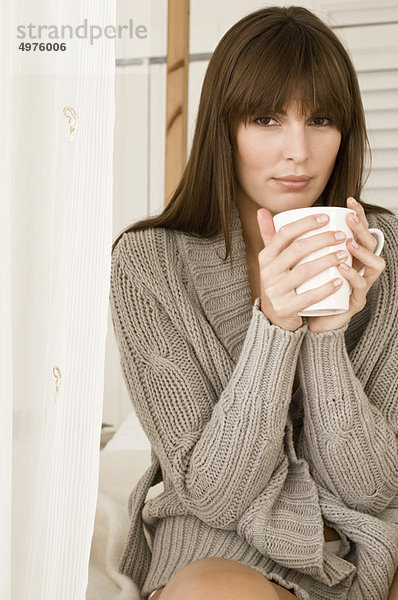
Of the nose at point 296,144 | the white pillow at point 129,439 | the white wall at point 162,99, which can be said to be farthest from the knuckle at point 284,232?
the white wall at point 162,99

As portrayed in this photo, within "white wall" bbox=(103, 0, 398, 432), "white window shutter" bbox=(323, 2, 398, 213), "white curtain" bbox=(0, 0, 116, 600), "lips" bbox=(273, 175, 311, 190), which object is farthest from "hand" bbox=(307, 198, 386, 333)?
"white window shutter" bbox=(323, 2, 398, 213)

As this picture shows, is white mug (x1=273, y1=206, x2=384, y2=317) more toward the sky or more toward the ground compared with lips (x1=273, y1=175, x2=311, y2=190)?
more toward the ground

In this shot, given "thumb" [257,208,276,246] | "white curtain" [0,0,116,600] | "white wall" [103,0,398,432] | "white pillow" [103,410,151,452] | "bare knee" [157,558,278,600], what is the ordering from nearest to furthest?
"white curtain" [0,0,116,600], "bare knee" [157,558,278,600], "thumb" [257,208,276,246], "white pillow" [103,410,151,452], "white wall" [103,0,398,432]

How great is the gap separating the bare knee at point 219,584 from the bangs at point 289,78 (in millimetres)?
567

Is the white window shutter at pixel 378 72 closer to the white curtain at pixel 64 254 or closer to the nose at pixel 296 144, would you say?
the nose at pixel 296 144

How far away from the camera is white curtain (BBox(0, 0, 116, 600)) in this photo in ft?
2.08

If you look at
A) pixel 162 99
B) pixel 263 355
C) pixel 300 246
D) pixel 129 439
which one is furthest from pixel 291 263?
pixel 162 99

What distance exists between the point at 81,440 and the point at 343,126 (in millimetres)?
625

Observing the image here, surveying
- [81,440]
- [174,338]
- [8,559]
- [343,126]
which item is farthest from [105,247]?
[343,126]

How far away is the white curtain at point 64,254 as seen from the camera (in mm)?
635

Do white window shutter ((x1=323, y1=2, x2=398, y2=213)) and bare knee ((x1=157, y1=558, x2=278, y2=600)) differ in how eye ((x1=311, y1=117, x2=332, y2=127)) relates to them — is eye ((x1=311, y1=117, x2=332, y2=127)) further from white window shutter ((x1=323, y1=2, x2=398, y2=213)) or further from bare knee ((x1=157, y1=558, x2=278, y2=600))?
white window shutter ((x1=323, y1=2, x2=398, y2=213))

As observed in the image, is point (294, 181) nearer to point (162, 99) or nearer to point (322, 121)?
point (322, 121)

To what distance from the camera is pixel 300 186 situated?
1017 mm

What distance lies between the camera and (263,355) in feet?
3.01
